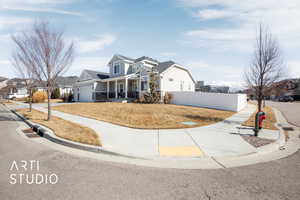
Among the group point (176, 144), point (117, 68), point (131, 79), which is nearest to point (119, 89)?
point (131, 79)

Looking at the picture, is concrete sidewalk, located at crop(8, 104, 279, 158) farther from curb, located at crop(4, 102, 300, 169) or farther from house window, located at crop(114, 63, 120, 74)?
house window, located at crop(114, 63, 120, 74)

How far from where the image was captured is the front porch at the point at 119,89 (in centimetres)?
2238

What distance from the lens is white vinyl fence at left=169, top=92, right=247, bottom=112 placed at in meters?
15.6

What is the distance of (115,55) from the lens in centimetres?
2550

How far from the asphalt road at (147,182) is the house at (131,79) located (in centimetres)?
1726

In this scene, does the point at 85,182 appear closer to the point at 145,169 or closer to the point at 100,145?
the point at 145,169

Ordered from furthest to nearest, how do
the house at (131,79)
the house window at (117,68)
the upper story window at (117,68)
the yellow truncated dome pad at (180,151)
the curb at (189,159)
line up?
the house window at (117,68) < the upper story window at (117,68) < the house at (131,79) < the yellow truncated dome pad at (180,151) < the curb at (189,159)

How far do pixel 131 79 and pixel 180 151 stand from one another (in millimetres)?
19510

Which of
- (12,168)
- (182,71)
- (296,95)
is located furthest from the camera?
(296,95)

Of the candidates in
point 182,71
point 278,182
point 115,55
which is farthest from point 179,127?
point 115,55

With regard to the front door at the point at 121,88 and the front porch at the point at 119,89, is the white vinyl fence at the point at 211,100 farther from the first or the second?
the front door at the point at 121,88

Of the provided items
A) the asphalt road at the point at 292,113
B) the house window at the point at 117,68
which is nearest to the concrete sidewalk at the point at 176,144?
the asphalt road at the point at 292,113

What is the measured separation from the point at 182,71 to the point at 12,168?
23.9m

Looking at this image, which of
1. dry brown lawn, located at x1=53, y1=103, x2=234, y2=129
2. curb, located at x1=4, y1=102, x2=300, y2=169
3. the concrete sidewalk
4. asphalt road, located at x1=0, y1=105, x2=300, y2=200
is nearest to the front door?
dry brown lawn, located at x1=53, y1=103, x2=234, y2=129
